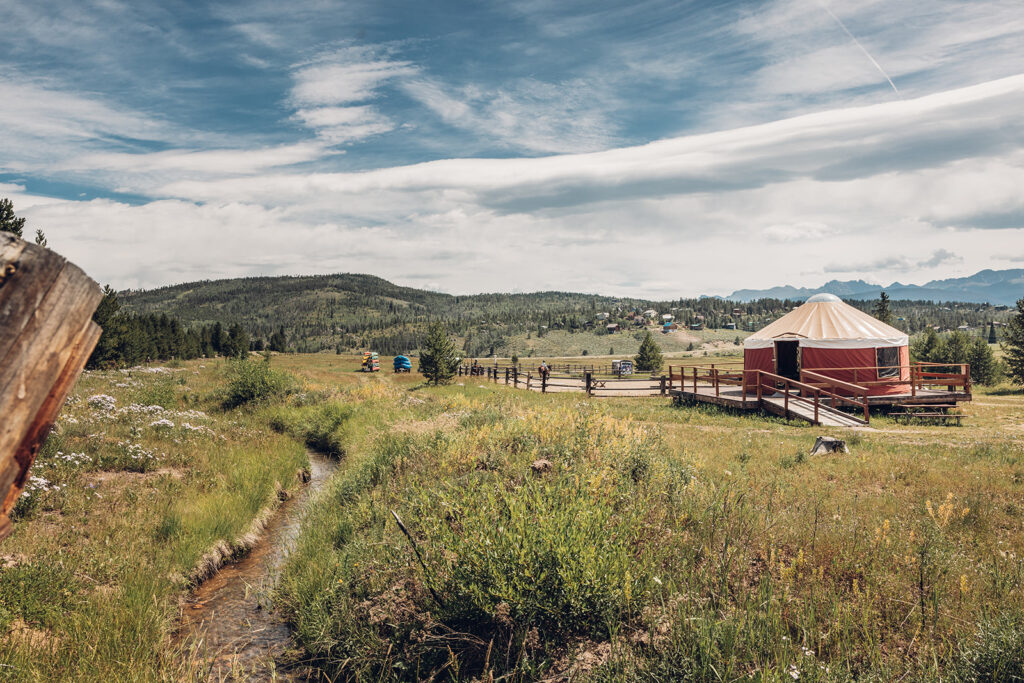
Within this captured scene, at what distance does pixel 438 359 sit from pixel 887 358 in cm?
2467

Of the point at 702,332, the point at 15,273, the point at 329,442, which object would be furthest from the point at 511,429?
the point at 702,332

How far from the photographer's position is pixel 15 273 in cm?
168

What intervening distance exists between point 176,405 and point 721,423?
18.3m

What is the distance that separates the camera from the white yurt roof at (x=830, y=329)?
23.8 meters

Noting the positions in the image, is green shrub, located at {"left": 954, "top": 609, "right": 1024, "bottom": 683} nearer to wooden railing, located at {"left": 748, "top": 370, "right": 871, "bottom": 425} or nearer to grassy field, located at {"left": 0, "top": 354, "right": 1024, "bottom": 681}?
grassy field, located at {"left": 0, "top": 354, "right": 1024, "bottom": 681}

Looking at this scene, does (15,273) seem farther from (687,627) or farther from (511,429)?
(511,429)

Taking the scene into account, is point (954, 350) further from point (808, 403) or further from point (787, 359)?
point (808, 403)

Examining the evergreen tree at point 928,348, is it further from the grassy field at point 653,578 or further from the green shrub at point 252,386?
the green shrub at point 252,386

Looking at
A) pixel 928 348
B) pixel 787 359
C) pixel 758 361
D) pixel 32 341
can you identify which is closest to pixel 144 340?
pixel 758 361

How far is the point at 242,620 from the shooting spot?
6.75m

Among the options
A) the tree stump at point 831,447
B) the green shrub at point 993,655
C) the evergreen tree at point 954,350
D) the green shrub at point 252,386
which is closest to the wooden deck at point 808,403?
the tree stump at point 831,447

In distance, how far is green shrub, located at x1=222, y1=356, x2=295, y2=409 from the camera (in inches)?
880

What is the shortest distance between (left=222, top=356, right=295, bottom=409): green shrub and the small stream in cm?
1465

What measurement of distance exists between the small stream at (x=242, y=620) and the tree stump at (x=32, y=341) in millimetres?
3924
